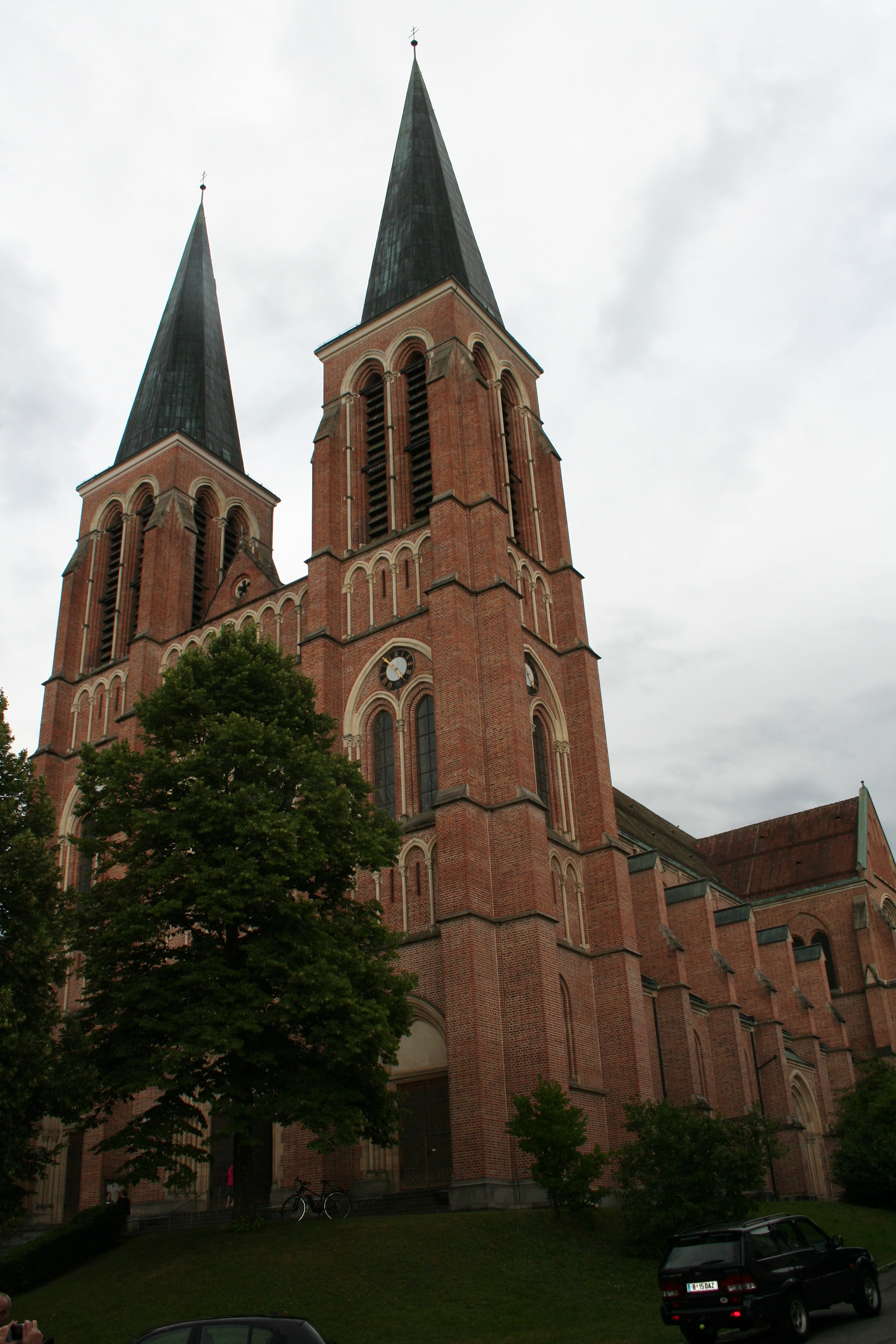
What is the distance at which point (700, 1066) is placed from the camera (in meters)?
34.7

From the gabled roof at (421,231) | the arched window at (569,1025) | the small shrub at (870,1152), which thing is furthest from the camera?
the gabled roof at (421,231)

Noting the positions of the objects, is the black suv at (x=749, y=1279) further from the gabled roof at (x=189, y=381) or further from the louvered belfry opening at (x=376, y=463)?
the gabled roof at (x=189, y=381)

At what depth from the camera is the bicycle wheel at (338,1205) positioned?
22.8m

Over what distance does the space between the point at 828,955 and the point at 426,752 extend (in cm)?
3067

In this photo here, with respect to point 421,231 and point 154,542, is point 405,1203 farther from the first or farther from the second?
point 421,231

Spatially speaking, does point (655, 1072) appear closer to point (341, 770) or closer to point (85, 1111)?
point (341, 770)

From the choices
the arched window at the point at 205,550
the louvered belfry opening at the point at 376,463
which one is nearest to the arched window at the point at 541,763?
the louvered belfry opening at the point at 376,463

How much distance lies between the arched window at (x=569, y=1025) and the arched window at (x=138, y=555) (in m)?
19.8

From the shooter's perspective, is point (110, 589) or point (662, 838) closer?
point (110, 589)

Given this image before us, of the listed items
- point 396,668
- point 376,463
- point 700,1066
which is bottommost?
point 700,1066

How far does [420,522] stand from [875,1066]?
2416 centimetres

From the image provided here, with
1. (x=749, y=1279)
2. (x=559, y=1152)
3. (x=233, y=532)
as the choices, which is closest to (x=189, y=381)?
(x=233, y=532)

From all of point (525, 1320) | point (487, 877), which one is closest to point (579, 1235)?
point (525, 1320)

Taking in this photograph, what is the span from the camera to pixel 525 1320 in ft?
49.2
